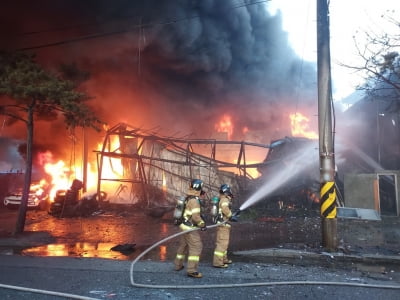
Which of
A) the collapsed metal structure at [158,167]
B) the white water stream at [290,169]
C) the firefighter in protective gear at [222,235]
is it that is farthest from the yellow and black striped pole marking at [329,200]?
the collapsed metal structure at [158,167]

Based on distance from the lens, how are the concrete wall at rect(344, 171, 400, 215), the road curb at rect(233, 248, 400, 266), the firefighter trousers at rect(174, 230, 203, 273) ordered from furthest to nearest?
the concrete wall at rect(344, 171, 400, 215)
the road curb at rect(233, 248, 400, 266)
the firefighter trousers at rect(174, 230, 203, 273)

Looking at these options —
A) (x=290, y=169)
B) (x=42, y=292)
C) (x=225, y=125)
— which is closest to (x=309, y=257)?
(x=42, y=292)

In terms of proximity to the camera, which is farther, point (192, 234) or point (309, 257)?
point (309, 257)

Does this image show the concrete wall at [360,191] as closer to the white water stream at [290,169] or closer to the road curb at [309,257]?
the white water stream at [290,169]

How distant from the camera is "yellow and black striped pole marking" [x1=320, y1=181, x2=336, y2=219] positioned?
6777 mm

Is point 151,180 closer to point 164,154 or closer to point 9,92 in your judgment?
point 164,154

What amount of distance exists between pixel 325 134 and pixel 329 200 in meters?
1.30

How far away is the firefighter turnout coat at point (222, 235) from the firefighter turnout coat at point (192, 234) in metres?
0.52

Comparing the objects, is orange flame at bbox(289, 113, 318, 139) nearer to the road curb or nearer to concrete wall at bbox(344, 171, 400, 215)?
concrete wall at bbox(344, 171, 400, 215)

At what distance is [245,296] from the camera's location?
4219mm

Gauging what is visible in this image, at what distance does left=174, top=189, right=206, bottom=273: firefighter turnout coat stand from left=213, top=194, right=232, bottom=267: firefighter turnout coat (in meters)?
0.52

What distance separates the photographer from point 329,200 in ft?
22.3

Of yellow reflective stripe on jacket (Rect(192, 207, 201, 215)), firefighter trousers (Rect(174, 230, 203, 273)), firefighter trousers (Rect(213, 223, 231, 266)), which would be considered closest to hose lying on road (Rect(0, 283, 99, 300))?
firefighter trousers (Rect(174, 230, 203, 273))

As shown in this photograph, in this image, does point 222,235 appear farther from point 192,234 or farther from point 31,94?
point 31,94
